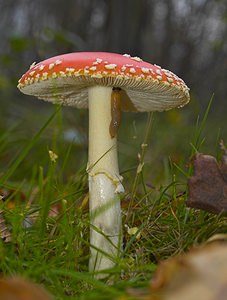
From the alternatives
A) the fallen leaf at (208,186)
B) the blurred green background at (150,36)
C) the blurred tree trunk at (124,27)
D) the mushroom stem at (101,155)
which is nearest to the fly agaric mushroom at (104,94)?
the mushroom stem at (101,155)


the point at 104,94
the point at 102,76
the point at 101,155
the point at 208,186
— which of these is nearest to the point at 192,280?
the point at 208,186

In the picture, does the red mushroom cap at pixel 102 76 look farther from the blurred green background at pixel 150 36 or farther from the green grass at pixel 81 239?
the blurred green background at pixel 150 36

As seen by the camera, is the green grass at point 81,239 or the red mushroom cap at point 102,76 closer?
the green grass at point 81,239

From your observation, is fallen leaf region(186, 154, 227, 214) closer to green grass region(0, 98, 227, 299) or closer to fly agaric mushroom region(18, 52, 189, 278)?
green grass region(0, 98, 227, 299)

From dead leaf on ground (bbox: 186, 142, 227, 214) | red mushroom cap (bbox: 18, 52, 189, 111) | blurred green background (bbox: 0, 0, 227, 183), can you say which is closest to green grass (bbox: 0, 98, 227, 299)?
dead leaf on ground (bbox: 186, 142, 227, 214)

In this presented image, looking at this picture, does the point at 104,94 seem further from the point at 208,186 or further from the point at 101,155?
the point at 208,186

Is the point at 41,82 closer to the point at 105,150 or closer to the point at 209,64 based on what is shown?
the point at 105,150
